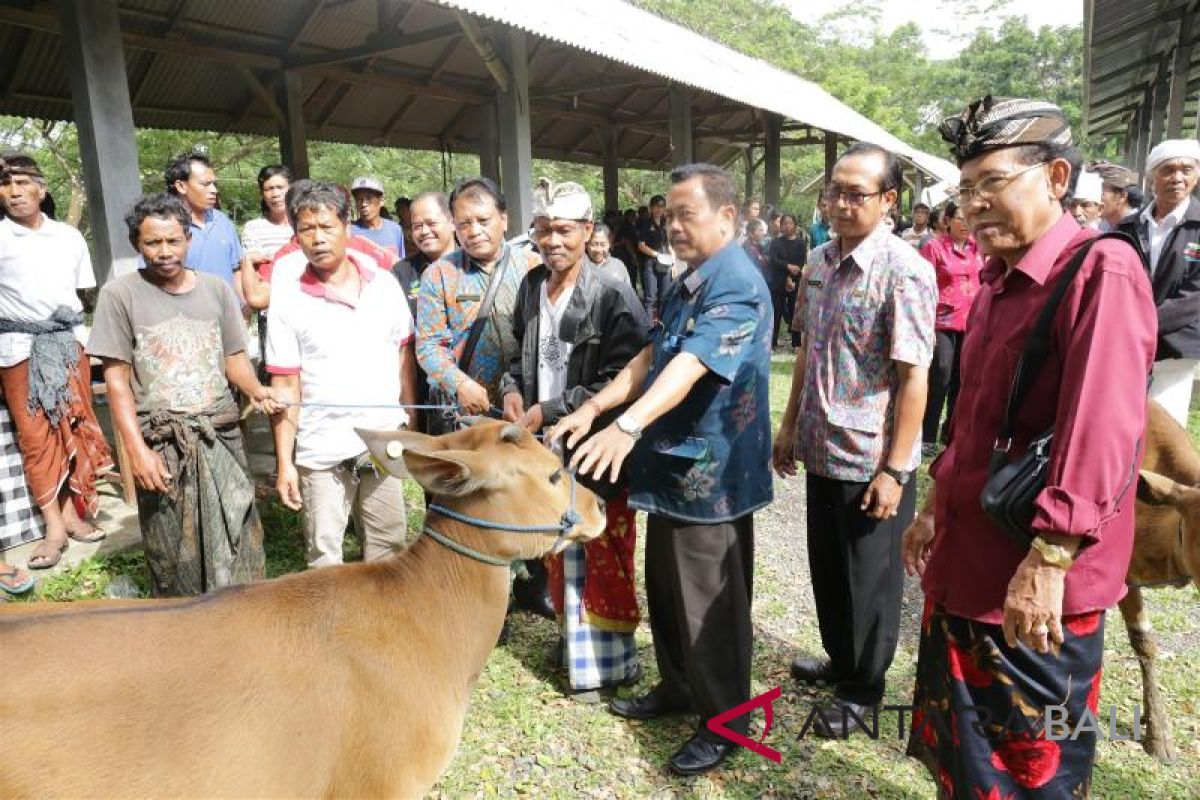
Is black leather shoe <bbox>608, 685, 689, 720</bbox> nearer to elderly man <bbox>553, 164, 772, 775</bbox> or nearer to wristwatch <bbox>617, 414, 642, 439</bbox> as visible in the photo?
elderly man <bbox>553, 164, 772, 775</bbox>

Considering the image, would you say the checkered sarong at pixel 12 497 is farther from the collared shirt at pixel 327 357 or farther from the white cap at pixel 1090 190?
the white cap at pixel 1090 190

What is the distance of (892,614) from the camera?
3189mm

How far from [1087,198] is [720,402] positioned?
4.32m

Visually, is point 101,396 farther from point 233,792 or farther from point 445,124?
A: point 445,124

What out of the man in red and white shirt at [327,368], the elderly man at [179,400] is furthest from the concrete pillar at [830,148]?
the elderly man at [179,400]

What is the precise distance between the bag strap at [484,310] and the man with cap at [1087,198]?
4.20m

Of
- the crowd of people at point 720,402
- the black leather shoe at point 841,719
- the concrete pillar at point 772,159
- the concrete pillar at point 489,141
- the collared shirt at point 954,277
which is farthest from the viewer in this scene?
the concrete pillar at point 772,159

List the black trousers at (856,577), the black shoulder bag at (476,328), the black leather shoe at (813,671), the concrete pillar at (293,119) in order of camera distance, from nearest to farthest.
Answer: the black trousers at (856,577) → the black leather shoe at (813,671) → the black shoulder bag at (476,328) → the concrete pillar at (293,119)

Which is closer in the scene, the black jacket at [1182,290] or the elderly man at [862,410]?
the elderly man at [862,410]

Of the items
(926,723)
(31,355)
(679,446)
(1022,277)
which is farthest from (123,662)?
(31,355)

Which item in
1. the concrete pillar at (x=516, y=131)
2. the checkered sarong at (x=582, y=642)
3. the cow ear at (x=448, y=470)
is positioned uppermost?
the concrete pillar at (x=516, y=131)

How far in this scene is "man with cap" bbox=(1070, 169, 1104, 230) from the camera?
5.56 m

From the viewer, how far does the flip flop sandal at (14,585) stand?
153 inches

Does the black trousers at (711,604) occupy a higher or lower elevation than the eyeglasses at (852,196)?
lower
